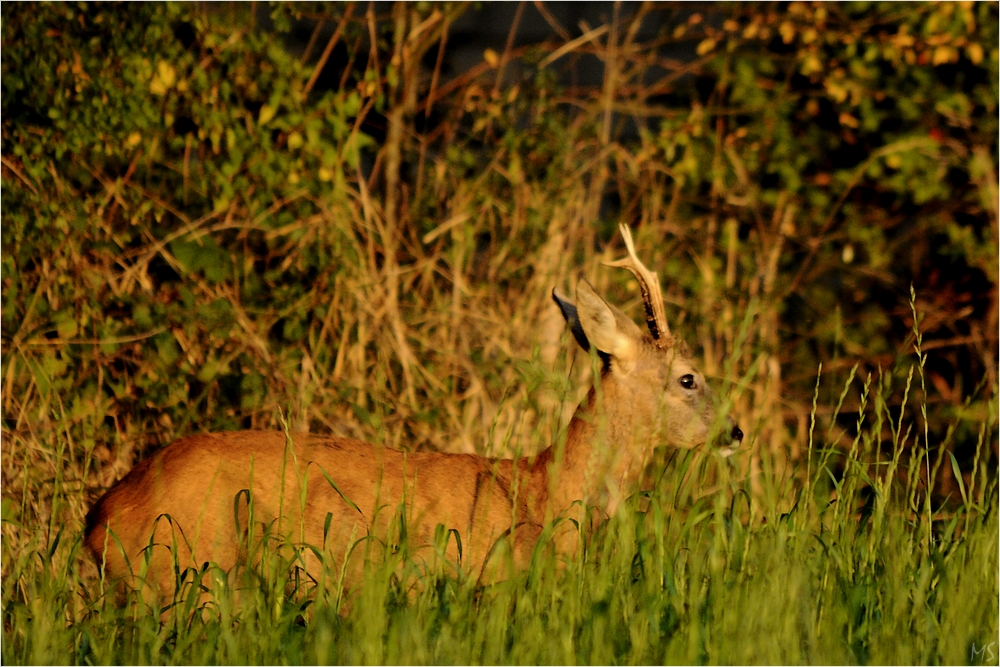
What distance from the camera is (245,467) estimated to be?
14.4 feet

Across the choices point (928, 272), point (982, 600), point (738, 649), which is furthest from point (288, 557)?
point (928, 272)

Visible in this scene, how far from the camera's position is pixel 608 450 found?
4.94 metres

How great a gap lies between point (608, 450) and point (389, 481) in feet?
3.00

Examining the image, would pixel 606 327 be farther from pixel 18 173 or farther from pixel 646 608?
pixel 18 173

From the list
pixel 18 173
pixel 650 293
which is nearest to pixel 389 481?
pixel 650 293

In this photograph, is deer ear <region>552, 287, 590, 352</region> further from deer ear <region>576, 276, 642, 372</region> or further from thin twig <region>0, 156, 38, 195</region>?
thin twig <region>0, 156, 38, 195</region>

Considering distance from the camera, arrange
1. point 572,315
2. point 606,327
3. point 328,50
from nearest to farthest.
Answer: point 606,327, point 572,315, point 328,50

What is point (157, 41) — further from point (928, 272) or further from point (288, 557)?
point (928, 272)

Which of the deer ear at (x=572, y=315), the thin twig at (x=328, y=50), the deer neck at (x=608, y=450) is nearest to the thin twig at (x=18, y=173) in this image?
the thin twig at (x=328, y=50)

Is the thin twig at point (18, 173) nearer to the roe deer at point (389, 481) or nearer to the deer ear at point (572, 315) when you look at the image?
the roe deer at point (389, 481)

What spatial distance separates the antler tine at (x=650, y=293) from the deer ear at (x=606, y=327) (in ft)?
0.30

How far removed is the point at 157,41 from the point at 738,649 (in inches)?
174

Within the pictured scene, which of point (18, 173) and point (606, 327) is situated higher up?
point (18, 173)

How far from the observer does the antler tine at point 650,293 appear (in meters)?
4.80
